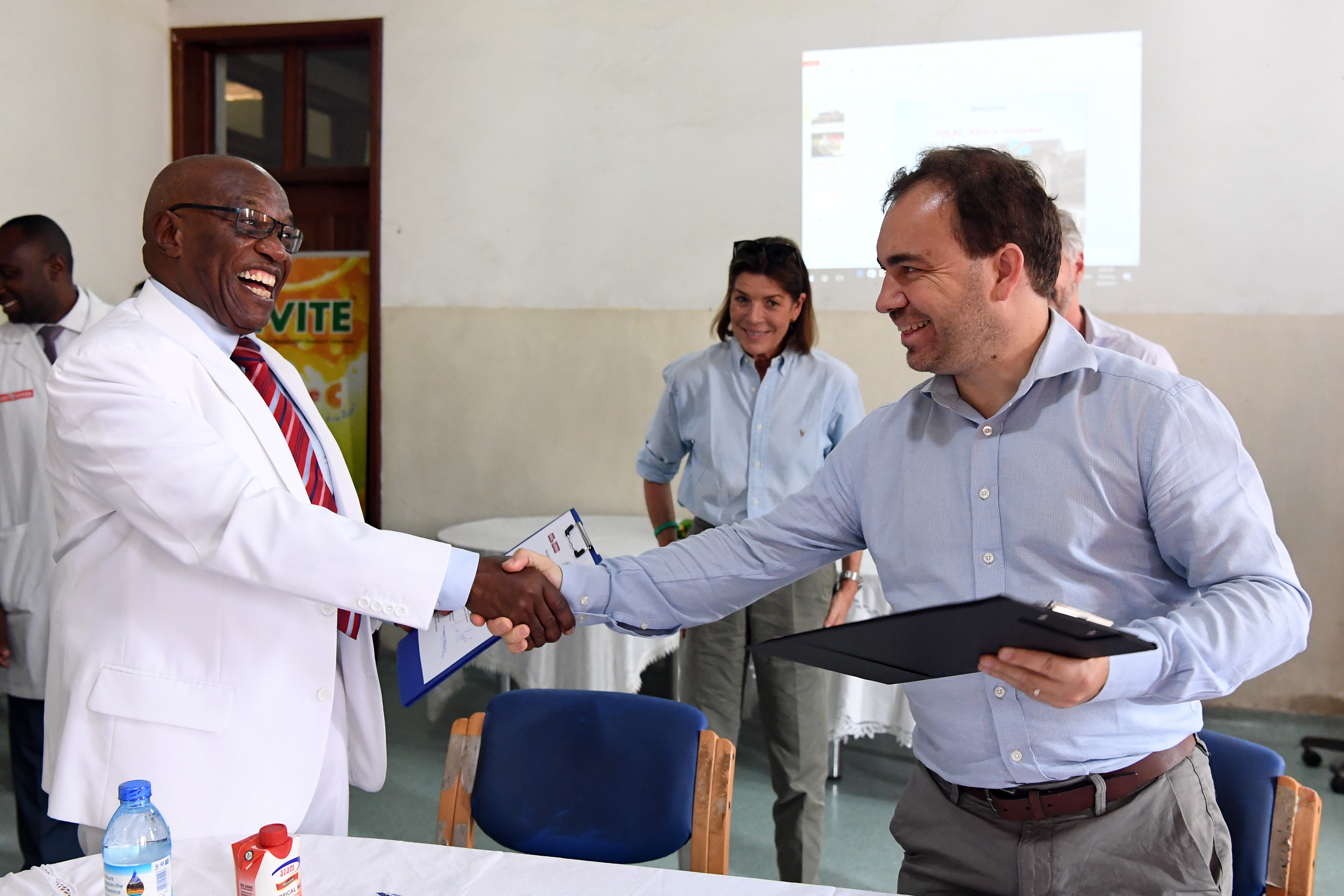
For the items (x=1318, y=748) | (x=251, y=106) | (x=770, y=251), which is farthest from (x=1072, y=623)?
(x=251, y=106)

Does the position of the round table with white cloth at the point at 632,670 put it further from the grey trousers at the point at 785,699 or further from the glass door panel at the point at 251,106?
the glass door panel at the point at 251,106

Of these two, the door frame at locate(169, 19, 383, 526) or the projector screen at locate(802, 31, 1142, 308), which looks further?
the door frame at locate(169, 19, 383, 526)

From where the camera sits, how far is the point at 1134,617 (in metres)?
1.43

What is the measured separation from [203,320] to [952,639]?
53.7 inches

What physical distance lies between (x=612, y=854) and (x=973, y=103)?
3882mm

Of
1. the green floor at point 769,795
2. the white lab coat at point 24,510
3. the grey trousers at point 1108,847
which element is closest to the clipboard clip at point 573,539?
the grey trousers at point 1108,847

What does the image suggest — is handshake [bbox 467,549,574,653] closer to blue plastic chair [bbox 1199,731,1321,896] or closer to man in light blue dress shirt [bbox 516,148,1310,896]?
man in light blue dress shirt [bbox 516,148,1310,896]

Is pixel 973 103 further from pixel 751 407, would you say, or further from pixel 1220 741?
pixel 1220 741

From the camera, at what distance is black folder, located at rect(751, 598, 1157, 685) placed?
1084mm

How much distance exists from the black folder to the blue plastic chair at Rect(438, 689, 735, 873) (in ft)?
1.46

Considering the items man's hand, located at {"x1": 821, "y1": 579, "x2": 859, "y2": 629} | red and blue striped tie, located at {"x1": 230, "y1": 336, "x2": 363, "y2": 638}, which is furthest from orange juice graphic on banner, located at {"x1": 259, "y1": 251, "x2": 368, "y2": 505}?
red and blue striped tie, located at {"x1": 230, "y1": 336, "x2": 363, "y2": 638}

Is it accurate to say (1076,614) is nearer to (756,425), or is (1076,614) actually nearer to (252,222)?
(252,222)

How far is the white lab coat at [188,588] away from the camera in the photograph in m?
1.55

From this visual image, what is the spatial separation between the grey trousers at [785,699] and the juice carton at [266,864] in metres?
1.73
